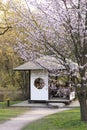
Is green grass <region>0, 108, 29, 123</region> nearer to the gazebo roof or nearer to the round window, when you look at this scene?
the gazebo roof

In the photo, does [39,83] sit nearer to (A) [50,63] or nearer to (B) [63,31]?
(A) [50,63]

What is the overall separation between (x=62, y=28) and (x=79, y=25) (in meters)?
0.87

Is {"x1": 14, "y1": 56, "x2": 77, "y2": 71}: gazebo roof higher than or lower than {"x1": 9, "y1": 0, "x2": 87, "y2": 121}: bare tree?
lower

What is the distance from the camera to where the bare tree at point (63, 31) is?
15594 millimetres

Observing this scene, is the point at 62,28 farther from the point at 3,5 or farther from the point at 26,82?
the point at 26,82

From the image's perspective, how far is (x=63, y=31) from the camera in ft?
52.8

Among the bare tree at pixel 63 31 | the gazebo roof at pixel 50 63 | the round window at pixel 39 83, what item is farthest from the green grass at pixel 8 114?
the round window at pixel 39 83

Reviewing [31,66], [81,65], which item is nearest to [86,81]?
[81,65]

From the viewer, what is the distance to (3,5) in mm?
31266

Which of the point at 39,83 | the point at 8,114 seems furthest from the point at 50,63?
the point at 39,83

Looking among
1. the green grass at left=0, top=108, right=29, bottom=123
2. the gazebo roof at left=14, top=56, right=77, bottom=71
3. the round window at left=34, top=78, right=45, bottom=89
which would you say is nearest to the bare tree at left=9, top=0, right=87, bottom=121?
the gazebo roof at left=14, top=56, right=77, bottom=71

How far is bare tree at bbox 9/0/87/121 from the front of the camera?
15.6 meters

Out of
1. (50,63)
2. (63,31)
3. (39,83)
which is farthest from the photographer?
(39,83)

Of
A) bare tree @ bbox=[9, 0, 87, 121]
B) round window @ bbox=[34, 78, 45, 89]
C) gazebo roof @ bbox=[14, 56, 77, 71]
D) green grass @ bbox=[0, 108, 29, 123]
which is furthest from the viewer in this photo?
round window @ bbox=[34, 78, 45, 89]
